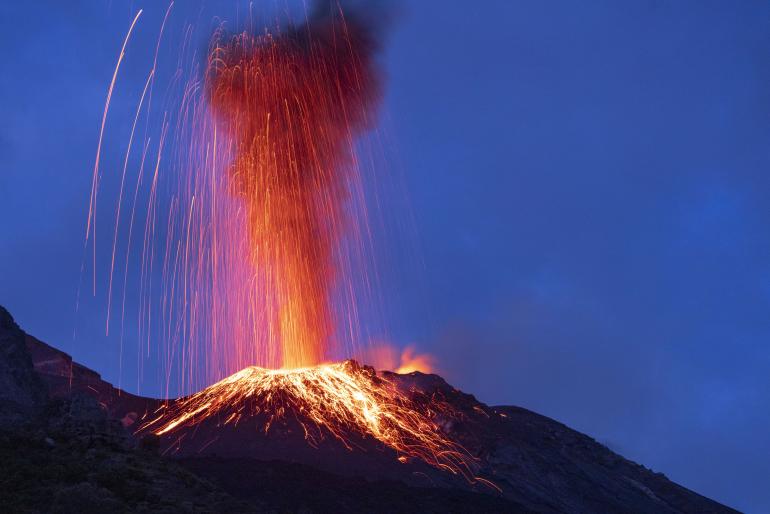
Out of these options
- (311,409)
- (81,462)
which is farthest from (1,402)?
(311,409)

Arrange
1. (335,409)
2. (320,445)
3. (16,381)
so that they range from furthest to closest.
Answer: (335,409), (320,445), (16,381)

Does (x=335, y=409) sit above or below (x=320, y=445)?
above

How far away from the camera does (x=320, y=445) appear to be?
157 ft

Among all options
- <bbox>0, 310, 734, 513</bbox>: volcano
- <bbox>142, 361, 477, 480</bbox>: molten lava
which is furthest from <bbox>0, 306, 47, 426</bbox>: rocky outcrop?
<bbox>142, 361, 477, 480</bbox>: molten lava

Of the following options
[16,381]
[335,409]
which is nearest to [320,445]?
[335,409]

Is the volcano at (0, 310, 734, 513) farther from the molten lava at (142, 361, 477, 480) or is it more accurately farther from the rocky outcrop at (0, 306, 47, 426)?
the molten lava at (142, 361, 477, 480)

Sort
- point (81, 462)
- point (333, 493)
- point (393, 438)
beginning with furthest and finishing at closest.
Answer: point (393, 438), point (333, 493), point (81, 462)

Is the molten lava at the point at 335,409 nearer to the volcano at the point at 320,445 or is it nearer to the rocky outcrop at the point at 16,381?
the volcano at the point at 320,445

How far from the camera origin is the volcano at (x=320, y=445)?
1015 inches

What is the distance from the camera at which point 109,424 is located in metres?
27.3

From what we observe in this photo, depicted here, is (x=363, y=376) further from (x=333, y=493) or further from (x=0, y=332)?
(x=0, y=332)

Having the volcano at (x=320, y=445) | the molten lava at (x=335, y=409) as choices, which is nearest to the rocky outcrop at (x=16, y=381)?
the volcano at (x=320, y=445)

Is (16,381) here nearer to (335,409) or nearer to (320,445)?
(320,445)

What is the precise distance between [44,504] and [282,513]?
15641 mm
